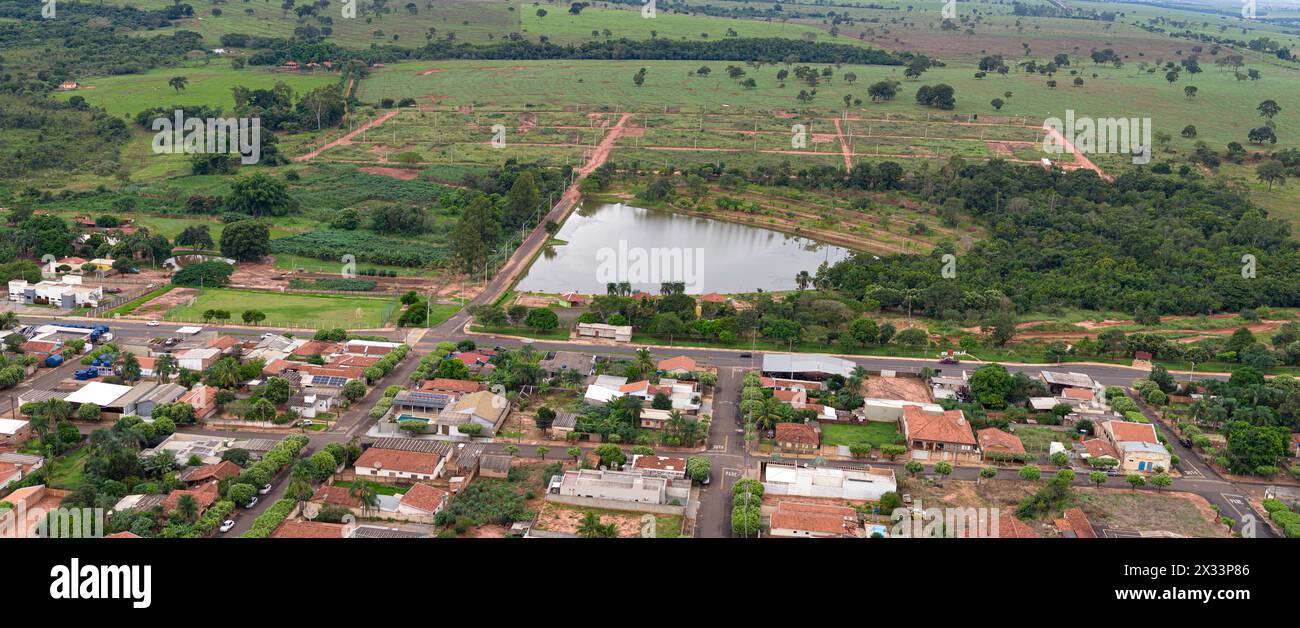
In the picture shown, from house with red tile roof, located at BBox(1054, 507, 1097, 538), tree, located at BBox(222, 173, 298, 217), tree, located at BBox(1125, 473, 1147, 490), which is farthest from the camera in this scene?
tree, located at BBox(222, 173, 298, 217)

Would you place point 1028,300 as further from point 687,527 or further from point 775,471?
point 687,527

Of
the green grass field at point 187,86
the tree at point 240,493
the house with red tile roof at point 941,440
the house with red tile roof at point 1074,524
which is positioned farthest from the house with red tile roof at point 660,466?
the green grass field at point 187,86

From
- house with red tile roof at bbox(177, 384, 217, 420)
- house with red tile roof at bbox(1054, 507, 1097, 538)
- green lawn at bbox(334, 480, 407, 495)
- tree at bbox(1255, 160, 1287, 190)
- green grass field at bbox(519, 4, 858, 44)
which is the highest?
green grass field at bbox(519, 4, 858, 44)

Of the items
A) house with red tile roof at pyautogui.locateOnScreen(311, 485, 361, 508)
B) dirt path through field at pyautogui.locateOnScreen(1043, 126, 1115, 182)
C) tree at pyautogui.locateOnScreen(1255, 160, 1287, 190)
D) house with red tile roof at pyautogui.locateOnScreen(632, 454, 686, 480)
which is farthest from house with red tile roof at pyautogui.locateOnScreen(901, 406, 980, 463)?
tree at pyautogui.locateOnScreen(1255, 160, 1287, 190)

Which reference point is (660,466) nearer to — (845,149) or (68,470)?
(68,470)

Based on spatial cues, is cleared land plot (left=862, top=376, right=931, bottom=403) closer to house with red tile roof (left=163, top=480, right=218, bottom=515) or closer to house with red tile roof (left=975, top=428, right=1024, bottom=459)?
house with red tile roof (left=975, top=428, right=1024, bottom=459)
